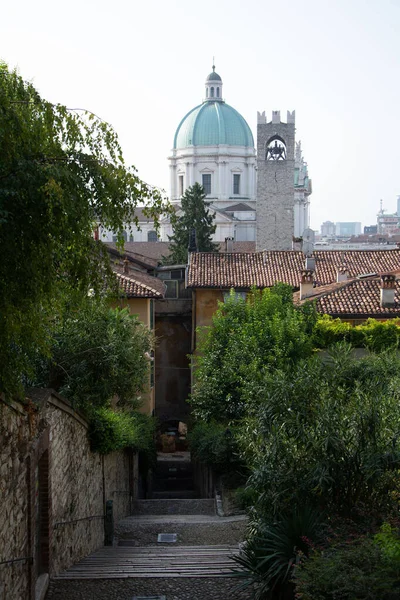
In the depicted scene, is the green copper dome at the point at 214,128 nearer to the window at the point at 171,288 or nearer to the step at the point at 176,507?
the window at the point at 171,288

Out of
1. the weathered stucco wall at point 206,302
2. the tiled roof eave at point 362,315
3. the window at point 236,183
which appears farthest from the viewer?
the window at point 236,183

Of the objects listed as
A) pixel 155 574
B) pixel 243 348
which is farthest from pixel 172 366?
pixel 155 574

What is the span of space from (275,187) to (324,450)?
187 feet

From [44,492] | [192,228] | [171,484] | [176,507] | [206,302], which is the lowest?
[171,484]

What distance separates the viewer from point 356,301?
2888cm

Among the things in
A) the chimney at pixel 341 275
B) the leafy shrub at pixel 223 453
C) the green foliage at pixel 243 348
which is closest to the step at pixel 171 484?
the green foliage at pixel 243 348

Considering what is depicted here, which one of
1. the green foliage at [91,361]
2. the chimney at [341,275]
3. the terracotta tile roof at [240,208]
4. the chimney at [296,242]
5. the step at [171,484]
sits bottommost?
the step at [171,484]

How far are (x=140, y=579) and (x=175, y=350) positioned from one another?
28252 millimetres

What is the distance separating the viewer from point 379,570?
7406 mm

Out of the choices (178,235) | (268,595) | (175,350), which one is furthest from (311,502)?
(178,235)

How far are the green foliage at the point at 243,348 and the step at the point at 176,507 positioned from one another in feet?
9.43

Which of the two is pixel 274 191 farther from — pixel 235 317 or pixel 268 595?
pixel 268 595

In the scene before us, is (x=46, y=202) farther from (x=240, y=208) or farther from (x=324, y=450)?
(x=240, y=208)

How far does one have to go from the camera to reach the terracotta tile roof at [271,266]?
117 ft
